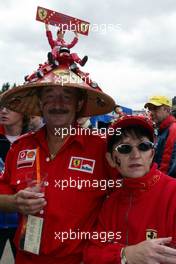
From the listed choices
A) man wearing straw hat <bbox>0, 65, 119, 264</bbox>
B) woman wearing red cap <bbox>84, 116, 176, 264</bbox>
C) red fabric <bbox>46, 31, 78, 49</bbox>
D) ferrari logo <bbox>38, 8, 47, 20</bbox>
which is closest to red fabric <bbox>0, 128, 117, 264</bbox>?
man wearing straw hat <bbox>0, 65, 119, 264</bbox>

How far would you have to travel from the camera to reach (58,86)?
2336mm

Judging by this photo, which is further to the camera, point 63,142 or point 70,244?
point 63,142

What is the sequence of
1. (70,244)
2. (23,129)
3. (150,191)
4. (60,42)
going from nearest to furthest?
(150,191) < (70,244) < (60,42) < (23,129)

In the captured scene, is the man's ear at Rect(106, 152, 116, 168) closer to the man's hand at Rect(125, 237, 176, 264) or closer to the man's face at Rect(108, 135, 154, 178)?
the man's face at Rect(108, 135, 154, 178)

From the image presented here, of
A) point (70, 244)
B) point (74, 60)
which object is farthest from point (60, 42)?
point (70, 244)

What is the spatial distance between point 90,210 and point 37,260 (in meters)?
0.38

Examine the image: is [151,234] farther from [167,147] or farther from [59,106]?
[167,147]

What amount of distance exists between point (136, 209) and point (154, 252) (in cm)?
25

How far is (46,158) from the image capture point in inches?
90.4

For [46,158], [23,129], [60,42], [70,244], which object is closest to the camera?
[70,244]

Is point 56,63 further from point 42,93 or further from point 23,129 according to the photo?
point 23,129

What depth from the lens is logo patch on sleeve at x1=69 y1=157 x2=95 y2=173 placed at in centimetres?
223

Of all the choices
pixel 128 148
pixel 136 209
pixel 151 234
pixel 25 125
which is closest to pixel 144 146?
pixel 128 148

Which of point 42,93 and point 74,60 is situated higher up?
point 74,60
